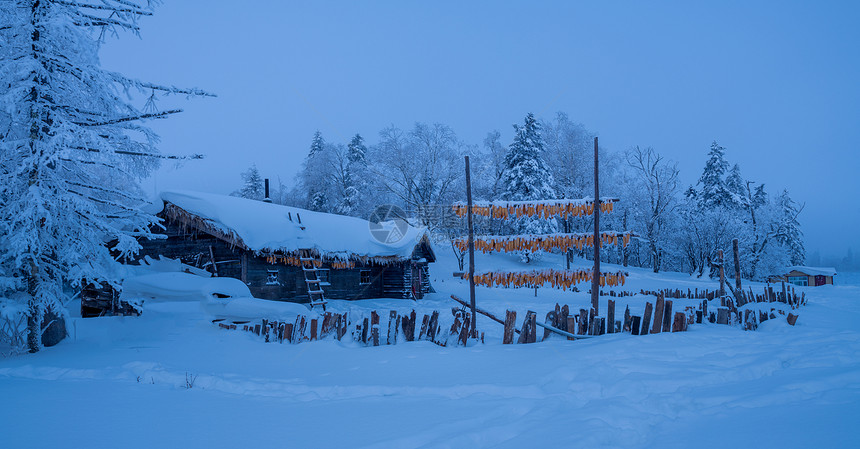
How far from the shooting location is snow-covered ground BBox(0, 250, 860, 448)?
4.13 metres

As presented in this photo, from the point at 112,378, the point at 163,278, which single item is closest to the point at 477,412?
the point at 112,378

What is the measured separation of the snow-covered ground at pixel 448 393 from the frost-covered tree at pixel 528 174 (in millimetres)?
26612

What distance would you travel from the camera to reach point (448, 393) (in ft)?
18.6

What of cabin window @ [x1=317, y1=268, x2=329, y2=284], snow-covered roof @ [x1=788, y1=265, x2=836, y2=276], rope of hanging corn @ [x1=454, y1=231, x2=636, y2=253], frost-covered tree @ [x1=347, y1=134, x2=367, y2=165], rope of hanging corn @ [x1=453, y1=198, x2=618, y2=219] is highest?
frost-covered tree @ [x1=347, y1=134, x2=367, y2=165]

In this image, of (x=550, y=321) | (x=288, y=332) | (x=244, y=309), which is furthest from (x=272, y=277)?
(x=550, y=321)

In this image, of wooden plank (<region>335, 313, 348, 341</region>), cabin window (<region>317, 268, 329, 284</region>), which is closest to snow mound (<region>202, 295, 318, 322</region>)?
wooden plank (<region>335, 313, 348, 341</region>)

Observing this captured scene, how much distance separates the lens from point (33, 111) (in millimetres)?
7934

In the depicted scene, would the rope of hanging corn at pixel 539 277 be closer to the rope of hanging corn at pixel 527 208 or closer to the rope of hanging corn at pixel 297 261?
the rope of hanging corn at pixel 527 208

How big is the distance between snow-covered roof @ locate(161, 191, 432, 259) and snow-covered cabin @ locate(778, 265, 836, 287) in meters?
46.4

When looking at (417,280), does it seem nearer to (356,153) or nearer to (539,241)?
(539,241)

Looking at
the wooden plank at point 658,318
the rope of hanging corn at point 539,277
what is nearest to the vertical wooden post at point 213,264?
the rope of hanging corn at point 539,277

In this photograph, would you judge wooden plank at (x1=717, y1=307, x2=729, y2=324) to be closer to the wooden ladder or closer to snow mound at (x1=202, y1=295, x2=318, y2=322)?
snow mound at (x1=202, y1=295, x2=318, y2=322)

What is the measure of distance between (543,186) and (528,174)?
5.31 feet

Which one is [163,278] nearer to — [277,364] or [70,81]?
[70,81]
